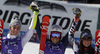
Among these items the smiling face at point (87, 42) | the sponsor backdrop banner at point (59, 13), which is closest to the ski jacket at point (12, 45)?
the smiling face at point (87, 42)

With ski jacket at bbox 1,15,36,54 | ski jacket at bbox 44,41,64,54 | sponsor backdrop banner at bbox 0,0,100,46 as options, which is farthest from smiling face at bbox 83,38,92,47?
sponsor backdrop banner at bbox 0,0,100,46

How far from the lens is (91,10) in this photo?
6.80m

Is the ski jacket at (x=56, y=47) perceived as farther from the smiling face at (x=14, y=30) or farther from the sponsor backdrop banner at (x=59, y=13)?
the sponsor backdrop banner at (x=59, y=13)

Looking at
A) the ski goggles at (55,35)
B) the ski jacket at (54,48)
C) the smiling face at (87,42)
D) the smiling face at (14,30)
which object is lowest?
the ski jacket at (54,48)

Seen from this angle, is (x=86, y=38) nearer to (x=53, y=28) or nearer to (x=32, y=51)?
(x=53, y=28)

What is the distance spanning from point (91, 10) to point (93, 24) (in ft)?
1.82

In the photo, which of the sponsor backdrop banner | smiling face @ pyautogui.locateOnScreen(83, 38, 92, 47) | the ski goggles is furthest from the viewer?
the sponsor backdrop banner

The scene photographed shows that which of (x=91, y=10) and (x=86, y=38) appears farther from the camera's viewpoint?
(x=91, y=10)

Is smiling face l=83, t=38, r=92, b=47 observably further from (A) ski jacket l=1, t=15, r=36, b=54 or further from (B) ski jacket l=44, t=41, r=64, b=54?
(A) ski jacket l=1, t=15, r=36, b=54

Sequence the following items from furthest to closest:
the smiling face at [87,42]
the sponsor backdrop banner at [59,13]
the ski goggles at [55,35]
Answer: the sponsor backdrop banner at [59,13] → the ski goggles at [55,35] → the smiling face at [87,42]

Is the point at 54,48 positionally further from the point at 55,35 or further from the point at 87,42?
the point at 87,42

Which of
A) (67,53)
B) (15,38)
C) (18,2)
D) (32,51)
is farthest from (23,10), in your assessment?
(15,38)

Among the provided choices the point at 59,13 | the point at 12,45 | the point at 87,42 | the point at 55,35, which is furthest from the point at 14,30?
the point at 59,13

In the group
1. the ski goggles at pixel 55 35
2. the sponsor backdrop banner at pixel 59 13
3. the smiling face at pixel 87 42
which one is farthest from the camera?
the sponsor backdrop banner at pixel 59 13
